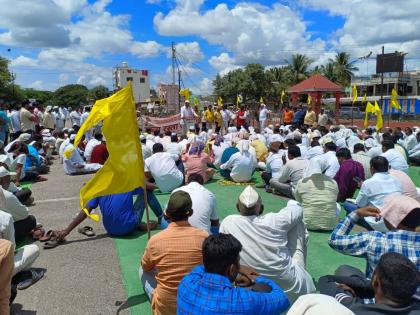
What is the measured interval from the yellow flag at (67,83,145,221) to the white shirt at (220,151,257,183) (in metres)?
5.14

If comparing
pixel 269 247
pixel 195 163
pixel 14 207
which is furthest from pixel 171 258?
pixel 195 163

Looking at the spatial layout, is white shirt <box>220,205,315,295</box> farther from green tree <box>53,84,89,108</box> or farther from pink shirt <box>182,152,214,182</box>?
green tree <box>53,84,89,108</box>

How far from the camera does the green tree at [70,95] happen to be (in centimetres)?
9447

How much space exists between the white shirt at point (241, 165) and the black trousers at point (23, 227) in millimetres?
4812

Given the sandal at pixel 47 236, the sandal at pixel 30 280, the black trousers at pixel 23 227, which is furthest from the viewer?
the sandal at pixel 47 236

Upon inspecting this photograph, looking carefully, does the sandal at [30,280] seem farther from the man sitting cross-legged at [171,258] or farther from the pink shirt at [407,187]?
the pink shirt at [407,187]

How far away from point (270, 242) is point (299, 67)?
194 feet

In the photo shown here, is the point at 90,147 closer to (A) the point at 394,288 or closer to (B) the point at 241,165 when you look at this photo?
(B) the point at 241,165

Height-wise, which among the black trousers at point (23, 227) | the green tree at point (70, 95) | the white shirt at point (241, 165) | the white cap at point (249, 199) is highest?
the green tree at point (70, 95)

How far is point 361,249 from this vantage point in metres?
3.19

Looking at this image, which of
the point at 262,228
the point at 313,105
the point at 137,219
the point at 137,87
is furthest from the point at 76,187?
the point at 137,87

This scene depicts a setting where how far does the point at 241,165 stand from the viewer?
9391 mm

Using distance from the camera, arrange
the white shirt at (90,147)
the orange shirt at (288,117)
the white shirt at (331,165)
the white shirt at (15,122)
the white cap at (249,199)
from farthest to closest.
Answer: the orange shirt at (288,117) < the white shirt at (15,122) < the white shirt at (90,147) < the white shirt at (331,165) < the white cap at (249,199)

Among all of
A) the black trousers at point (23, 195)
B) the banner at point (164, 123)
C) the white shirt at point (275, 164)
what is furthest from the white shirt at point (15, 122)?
the white shirt at point (275, 164)
